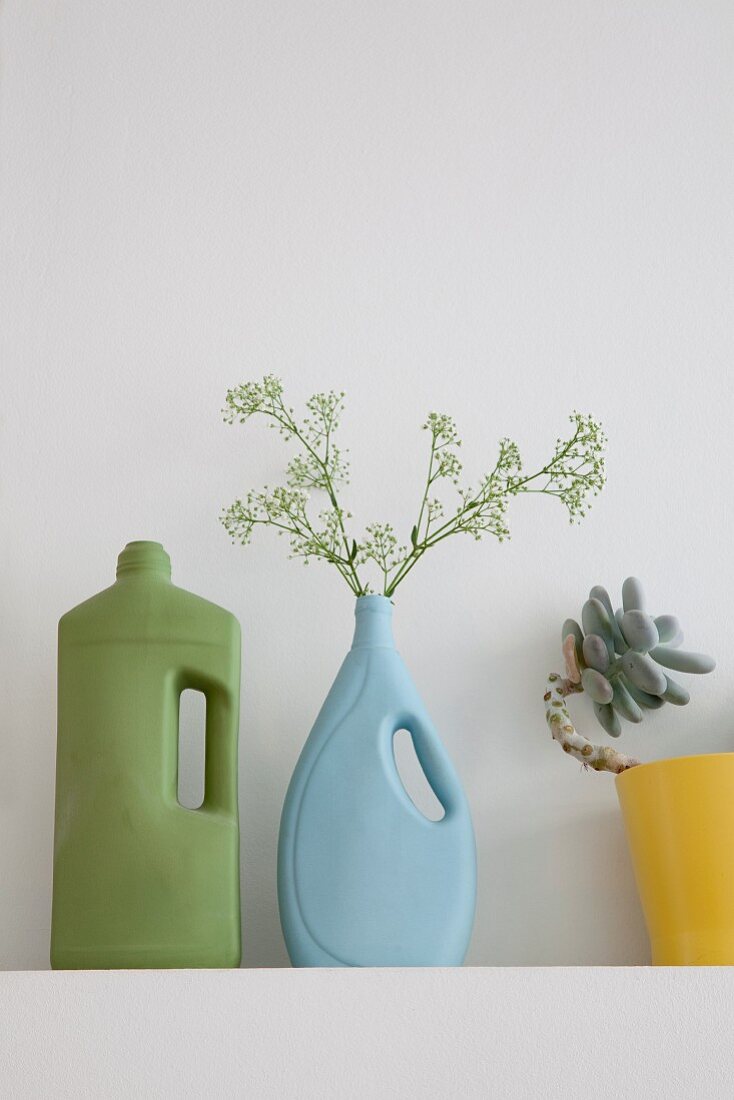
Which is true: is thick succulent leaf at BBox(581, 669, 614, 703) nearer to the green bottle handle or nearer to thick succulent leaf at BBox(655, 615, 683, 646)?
thick succulent leaf at BBox(655, 615, 683, 646)

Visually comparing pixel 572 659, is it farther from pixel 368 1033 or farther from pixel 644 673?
pixel 368 1033

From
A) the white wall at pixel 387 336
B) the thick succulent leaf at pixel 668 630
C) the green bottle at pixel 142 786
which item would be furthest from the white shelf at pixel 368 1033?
the thick succulent leaf at pixel 668 630

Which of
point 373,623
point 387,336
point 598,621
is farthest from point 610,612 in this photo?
point 387,336

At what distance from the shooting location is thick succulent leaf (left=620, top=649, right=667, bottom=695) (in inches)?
33.6

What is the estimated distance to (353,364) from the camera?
992 millimetres

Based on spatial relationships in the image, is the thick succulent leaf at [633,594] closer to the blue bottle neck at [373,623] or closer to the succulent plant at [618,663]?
the succulent plant at [618,663]

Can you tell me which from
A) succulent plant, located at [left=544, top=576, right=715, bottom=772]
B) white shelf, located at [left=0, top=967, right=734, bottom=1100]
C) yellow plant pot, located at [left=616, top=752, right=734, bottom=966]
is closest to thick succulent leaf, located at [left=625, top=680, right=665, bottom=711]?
succulent plant, located at [left=544, top=576, right=715, bottom=772]

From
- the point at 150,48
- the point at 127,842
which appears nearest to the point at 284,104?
the point at 150,48

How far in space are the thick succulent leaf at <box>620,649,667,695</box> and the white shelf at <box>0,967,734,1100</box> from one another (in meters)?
0.23

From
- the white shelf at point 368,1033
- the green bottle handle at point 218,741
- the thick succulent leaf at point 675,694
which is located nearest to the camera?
the white shelf at point 368,1033

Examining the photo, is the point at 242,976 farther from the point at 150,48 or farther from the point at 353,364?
the point at 150,48

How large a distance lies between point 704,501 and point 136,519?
19.0 inches

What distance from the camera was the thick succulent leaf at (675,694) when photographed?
875mm

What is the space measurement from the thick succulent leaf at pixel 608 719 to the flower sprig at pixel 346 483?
0.15m
